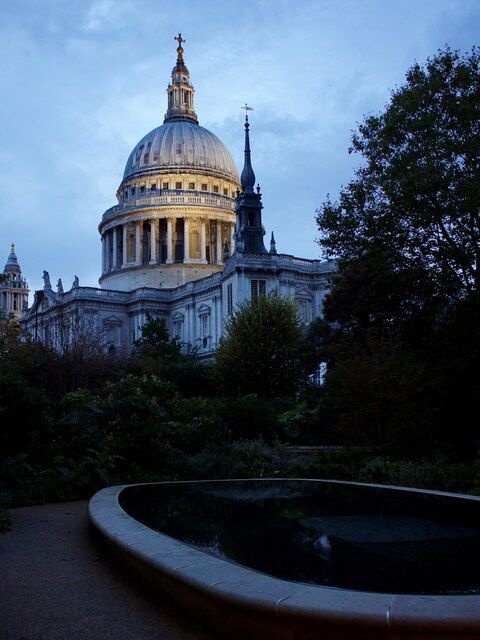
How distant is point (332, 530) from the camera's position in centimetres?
770

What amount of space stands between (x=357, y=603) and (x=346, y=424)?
16070 mm

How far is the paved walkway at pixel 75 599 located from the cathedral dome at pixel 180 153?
89487mm

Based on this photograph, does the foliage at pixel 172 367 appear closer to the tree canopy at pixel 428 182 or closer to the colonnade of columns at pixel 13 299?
the tree canopy at pixel 428 182

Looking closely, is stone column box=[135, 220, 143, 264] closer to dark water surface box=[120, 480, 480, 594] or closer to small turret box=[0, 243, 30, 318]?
small turret box=[0, 243, 30, 318]

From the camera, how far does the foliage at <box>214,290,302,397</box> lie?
128 feet

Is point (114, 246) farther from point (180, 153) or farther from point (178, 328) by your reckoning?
point (178, 328)

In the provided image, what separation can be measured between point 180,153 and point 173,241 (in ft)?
46.5

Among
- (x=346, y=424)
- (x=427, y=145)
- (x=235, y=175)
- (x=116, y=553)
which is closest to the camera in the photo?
(x=116, y=553)

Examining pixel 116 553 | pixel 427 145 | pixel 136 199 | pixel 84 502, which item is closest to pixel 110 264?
pixel 136 199

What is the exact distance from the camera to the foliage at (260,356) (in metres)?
39.1

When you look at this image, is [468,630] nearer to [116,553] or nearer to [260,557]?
[260,557]

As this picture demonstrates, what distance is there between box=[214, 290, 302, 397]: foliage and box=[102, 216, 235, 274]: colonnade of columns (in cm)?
4770

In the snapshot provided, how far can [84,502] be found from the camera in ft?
44.1

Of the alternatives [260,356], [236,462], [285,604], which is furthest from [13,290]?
[285,604]
